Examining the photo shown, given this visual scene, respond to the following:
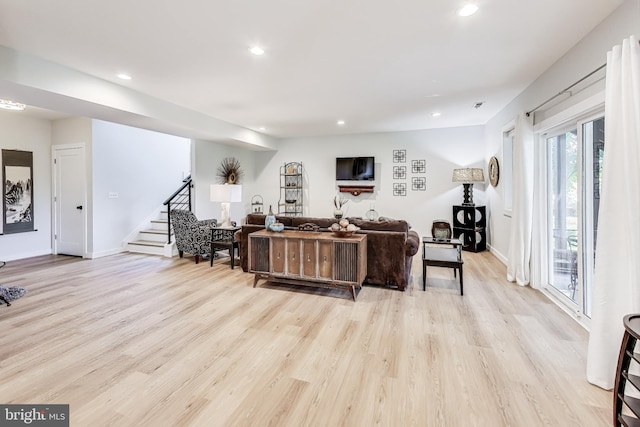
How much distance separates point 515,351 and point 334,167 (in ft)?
20.0

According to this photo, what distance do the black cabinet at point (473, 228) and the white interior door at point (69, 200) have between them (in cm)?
765

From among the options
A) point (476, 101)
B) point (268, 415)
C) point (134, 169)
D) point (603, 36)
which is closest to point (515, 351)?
point (268, 415)

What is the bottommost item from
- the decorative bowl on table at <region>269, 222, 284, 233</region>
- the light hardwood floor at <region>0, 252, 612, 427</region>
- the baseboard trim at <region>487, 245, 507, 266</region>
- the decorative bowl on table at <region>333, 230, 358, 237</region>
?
the light hardwood floor at <region>0, 252, 612, 427</region>

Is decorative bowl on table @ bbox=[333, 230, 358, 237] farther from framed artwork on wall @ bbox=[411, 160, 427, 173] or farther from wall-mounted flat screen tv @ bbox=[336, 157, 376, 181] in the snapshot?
framed artwork on wall @ bbox=[411, 160, 427, 173]

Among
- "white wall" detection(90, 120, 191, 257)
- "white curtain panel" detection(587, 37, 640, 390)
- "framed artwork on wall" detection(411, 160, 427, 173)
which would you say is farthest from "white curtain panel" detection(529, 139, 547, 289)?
"white wall" detection(90, 120, 191, 257)

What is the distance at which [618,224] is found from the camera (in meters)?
1.92

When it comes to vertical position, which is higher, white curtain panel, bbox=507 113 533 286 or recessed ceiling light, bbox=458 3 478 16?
recessed ceiling light, bbox=458 3 478 16

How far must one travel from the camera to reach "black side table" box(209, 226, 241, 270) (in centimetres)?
503

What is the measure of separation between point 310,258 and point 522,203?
112 inches

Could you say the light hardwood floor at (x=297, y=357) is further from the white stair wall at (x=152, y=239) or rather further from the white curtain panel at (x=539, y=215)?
the white stair wall at (x=152, y=239)

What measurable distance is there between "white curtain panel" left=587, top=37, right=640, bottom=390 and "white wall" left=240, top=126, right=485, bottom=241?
4.97 meters

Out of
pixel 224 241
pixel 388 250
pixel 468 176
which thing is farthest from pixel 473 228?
pixel 224 241

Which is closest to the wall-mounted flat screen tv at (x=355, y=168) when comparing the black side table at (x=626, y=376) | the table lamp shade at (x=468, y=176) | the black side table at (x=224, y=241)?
the table lamp shade at (x=468, y=176)

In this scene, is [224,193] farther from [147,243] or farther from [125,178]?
[125,178]
